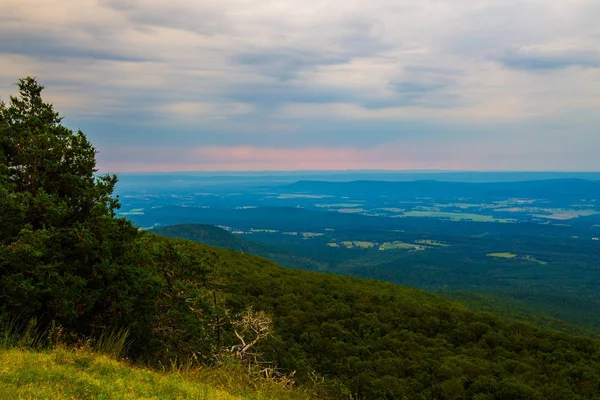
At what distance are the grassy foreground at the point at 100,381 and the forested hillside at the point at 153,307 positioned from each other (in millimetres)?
1322

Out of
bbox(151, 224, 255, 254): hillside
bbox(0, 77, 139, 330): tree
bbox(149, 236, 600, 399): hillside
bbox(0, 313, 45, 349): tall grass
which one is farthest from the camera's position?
bbox(151, 224, 255, 254): hillside

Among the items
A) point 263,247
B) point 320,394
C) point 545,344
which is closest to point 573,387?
point 545,344

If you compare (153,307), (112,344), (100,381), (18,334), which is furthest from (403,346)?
(18,334)

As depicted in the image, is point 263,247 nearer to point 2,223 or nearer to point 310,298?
point 310,298

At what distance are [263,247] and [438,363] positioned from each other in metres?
147

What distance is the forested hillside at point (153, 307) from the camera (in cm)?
1145

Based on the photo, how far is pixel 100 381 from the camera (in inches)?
336

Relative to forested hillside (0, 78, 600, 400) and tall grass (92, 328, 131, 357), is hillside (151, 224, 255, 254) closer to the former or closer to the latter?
forested hillside (0, 78, 600, 400)

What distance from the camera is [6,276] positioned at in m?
10.9

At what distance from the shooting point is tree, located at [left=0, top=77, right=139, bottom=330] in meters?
10.9

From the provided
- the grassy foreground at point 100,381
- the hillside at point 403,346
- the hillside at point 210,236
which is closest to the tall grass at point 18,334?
the grassy foreground at point 100,381

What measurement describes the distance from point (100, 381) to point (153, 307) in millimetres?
4569

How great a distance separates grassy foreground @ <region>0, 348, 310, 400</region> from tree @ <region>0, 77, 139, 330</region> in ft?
6.13

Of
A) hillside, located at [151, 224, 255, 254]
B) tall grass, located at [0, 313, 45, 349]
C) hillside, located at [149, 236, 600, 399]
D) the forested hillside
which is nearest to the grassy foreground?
tall grass, located at [0, 313, 45, 349]
